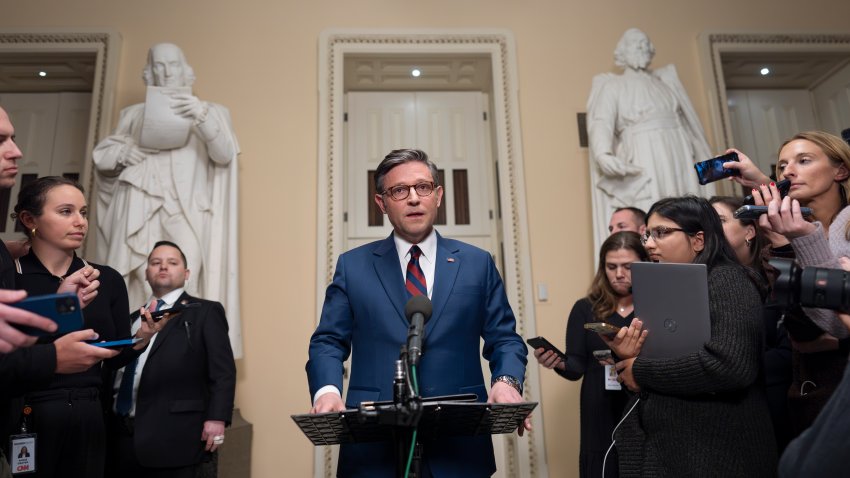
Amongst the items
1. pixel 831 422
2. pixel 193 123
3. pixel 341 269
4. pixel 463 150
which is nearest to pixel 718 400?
pixel 831 422

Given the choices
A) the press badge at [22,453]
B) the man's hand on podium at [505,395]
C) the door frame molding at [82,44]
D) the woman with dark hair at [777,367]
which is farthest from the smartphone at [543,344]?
the door frame molding at [82,44]

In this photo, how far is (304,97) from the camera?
5.13 meters

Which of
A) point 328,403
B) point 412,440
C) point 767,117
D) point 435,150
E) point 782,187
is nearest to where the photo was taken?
point 412,440

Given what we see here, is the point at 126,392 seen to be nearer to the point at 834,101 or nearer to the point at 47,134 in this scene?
the point at 47,134

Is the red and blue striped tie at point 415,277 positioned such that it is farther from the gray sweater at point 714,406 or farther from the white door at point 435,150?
the white door at point 435,150

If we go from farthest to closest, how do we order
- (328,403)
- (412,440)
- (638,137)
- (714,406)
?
(638,137), (714,406), (328,403), (412,440)

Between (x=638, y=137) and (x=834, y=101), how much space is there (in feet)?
8.12

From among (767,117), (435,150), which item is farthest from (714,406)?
(767,117)

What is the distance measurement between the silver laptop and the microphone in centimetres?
87

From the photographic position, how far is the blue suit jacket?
1.74 meters

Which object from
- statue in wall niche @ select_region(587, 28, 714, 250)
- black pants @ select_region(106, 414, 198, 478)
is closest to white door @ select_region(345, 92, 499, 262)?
statue in wall niche @ select_region(587, 28, 714, 250)

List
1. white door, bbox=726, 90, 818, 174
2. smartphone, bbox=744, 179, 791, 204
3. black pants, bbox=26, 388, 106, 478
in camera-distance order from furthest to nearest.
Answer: white door, bbox=726, 90, 818, 174, black pants, bbox=26, 388, 106, 478, smartphone, bbox=744, 179, 791, 204

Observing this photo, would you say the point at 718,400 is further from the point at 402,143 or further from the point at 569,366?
the point at 402,143

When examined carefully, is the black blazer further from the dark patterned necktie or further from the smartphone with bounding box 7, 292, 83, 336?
the smartphone with bounding box 7, 292, 83, 336
